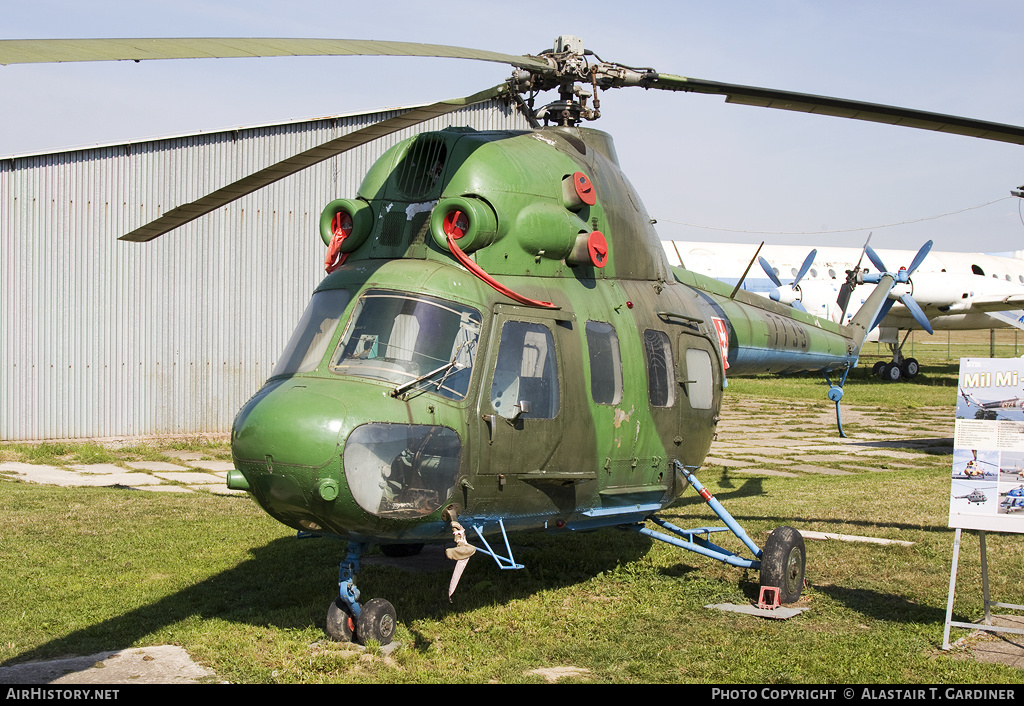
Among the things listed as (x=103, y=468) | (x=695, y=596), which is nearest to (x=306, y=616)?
(x=695, y=596)

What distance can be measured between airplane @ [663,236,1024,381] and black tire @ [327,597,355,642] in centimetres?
2644

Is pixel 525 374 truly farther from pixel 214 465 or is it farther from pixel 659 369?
pixel 214 465

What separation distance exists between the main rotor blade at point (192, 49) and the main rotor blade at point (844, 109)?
2.91 metres

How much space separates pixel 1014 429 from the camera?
267 inches

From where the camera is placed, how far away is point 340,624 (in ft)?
21.0

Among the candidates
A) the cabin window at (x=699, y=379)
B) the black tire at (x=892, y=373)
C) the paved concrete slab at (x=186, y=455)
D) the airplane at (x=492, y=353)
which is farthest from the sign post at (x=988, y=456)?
the black tire at (x=892, y=373)

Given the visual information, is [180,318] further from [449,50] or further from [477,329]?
[449,50]

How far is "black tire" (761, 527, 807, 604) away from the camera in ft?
25.2

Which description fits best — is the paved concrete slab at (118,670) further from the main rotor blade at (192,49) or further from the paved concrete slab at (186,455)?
the paved concrete slab at (186,455)

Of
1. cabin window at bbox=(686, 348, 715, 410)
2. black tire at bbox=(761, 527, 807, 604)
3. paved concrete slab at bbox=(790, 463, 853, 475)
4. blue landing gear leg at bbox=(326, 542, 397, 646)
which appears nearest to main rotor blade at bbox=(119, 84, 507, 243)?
blue landing gear leg at bbox=(326, 542, 397, 646)

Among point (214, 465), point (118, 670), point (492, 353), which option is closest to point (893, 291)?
point (214, 465)

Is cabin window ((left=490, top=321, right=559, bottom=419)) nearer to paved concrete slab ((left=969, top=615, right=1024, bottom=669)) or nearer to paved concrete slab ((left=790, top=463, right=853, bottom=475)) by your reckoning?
paved concrete slab ((left=969, top=615, right=1024, bottom=669))

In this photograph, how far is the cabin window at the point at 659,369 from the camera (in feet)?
26.2

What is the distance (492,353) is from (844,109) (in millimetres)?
3650
